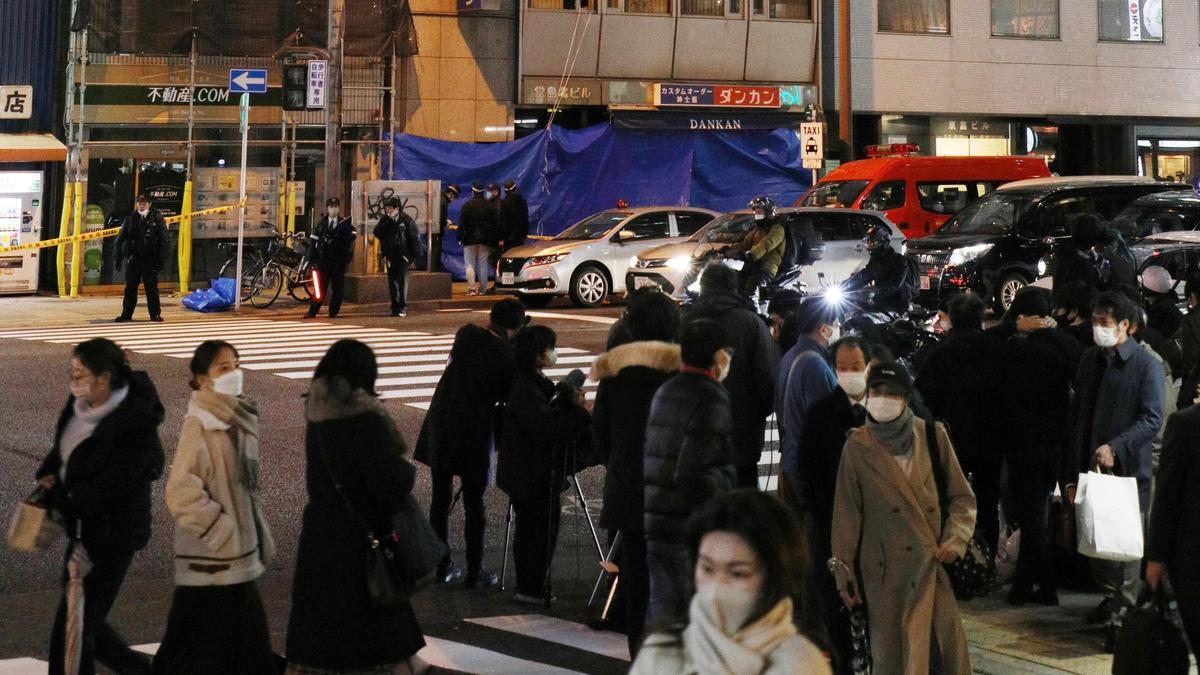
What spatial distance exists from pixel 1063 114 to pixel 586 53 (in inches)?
495

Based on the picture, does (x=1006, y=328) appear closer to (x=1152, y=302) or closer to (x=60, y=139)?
(x=1152, y=302)

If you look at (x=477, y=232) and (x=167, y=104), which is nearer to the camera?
(x=477, y=232)

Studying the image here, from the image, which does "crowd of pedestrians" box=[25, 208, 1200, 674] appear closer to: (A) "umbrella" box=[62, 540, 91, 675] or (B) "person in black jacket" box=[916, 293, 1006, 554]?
(A) "umbrella" box=[62, 540, 91, 675]

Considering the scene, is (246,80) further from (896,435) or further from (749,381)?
(896,435)

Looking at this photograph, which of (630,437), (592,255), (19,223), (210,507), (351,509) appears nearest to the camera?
(351,509)

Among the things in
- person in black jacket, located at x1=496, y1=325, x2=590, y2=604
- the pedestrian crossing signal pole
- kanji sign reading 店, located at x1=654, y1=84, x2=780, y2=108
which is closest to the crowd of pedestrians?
person in black jacket, located at x1=496, y1=325, x2=590, y2=604

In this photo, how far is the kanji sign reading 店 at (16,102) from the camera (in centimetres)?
2756

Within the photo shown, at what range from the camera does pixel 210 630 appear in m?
6.25

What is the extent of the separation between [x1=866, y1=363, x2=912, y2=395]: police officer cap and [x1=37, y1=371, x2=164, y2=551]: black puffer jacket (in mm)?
2935

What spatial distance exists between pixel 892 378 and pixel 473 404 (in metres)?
3.29

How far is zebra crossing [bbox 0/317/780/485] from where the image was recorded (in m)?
17.0

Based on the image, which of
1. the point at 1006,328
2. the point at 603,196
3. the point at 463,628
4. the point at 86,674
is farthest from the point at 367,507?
the point at 603,196

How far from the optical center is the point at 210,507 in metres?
6.22

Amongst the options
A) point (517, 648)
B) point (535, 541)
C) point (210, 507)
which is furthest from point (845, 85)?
point (210, 507)
